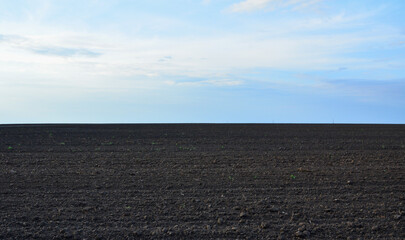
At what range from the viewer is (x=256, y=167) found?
10.4 m

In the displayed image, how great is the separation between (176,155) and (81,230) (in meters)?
6.83

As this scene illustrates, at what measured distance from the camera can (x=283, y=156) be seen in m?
12.4

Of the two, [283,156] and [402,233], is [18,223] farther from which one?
[283,156]

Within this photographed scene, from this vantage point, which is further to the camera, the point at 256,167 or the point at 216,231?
the point at 256,167

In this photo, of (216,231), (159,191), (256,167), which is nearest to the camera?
(216,231)

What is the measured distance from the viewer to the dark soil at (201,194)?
582cm

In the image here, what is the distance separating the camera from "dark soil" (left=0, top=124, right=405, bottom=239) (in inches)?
229

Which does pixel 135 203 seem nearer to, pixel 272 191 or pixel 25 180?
pixel 272 191

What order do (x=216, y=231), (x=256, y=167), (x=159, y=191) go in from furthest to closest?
(x=256, y=167) → (x=159, y=191) → (x=216, y=231)

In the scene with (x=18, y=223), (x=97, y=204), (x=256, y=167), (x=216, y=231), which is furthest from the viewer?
(x=256, y=167)

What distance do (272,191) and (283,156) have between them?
15.1 ft

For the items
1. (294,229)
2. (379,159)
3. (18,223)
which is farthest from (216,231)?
(379,159)

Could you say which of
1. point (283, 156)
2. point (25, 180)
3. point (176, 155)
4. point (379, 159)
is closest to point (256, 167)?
point (283, 156)

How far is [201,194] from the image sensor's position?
768 centimetres
